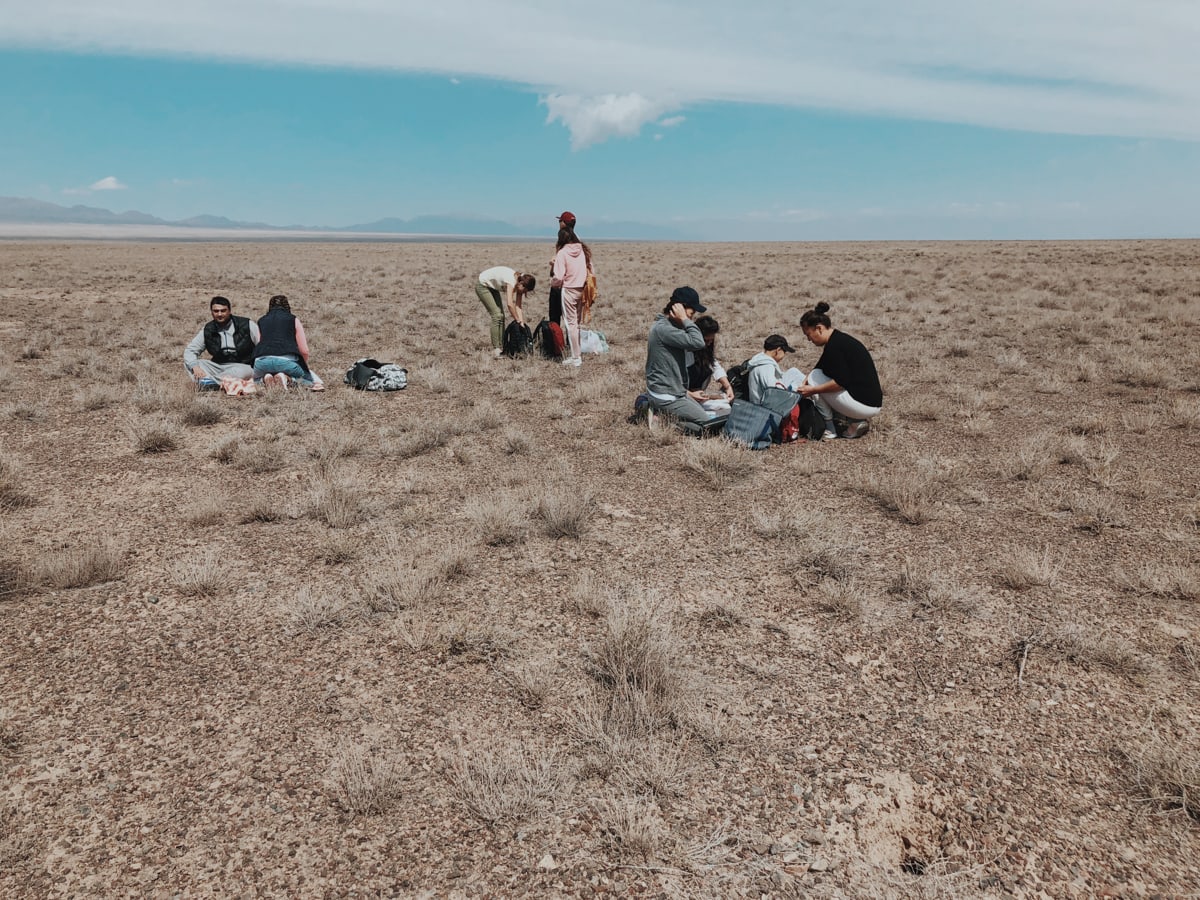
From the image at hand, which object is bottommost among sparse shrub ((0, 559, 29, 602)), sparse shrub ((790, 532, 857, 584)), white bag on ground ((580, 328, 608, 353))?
sparse shrub ((0, 559, 29, 602))

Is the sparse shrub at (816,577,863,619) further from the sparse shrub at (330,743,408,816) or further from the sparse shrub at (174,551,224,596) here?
the sparse shrub at (174,551,224,596)

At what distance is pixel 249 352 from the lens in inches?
365

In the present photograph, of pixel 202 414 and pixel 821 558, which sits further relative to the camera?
pixel 202 414

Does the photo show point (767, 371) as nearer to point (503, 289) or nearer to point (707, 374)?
point (707, 374)

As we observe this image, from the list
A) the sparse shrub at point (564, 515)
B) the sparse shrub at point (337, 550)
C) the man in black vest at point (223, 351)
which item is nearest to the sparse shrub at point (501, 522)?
the sparse shrub at point (564, 515)

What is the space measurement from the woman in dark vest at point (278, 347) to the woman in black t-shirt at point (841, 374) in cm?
645

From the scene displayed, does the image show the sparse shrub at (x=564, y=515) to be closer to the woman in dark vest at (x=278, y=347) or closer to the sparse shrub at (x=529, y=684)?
the sparse shrub at (x=529, y=684)

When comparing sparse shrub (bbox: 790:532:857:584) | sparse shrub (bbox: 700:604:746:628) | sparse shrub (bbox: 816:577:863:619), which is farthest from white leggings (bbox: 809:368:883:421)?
sparse shrub (bbox: 700:604:746:628)

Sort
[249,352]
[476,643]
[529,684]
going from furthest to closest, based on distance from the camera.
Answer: [249,352] < [476,643] < [529,684]

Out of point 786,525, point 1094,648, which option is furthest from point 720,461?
point 1094,648

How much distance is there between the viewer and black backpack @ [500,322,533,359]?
38.7ft

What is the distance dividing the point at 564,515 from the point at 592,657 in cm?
167

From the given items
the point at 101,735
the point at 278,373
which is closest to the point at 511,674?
the point at 101,735

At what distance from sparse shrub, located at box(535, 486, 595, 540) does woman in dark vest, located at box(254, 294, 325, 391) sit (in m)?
5.45
